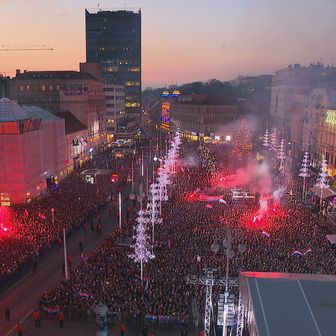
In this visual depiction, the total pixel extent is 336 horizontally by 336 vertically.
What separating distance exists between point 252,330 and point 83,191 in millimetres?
31910

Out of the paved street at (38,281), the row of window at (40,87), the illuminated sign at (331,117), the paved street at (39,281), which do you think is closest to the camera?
the paved street at (38,281)

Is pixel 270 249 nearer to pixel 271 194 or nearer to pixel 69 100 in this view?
pixel 271 194

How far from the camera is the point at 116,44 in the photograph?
5098 inches

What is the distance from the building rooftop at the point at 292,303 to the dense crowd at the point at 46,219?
1454cm

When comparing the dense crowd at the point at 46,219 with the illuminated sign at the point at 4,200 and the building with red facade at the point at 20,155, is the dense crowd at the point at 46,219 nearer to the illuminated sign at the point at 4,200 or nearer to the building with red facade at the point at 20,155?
the building with red facade at the point at 20,155

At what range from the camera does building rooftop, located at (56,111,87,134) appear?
62.8 meters

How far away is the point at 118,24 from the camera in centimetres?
12862

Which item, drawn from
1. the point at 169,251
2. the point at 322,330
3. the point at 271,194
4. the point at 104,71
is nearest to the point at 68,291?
the point at 169,251

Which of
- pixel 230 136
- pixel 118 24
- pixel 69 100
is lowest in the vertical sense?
pixel 230 136

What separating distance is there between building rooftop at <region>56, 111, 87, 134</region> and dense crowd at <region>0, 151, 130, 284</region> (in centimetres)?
1407

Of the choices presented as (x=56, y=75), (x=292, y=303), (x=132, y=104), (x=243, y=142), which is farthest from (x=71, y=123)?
(x=132, y=104)

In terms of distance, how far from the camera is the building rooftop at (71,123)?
62781 millimetres

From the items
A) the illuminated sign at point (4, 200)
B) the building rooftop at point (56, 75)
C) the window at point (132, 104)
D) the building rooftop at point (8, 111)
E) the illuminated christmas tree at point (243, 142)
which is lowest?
the illuminated sign at point (4, 200)

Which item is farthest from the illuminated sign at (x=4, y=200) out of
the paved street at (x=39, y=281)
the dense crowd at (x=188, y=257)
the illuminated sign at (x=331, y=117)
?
the illuminated sign at (x=331, y=117)
